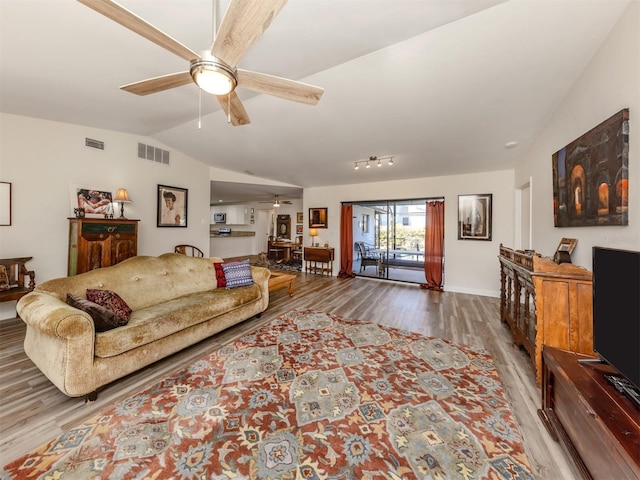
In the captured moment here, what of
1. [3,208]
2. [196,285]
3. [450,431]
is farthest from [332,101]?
[3,208]

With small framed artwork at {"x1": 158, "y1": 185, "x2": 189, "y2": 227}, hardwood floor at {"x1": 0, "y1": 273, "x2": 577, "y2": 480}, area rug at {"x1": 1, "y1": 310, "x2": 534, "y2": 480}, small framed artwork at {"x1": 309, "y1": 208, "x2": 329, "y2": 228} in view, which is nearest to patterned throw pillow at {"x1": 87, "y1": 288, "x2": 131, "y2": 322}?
hardwood floor at {"x1": 0, "y1": 273, "x2": 577, "y2": 480}

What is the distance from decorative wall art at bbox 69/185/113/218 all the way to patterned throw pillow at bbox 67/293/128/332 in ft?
8.13

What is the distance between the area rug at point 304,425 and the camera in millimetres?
1303

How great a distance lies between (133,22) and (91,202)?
3770 millimetres

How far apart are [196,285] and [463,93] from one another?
13.1ft

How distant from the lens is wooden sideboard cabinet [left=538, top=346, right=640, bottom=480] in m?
0.92

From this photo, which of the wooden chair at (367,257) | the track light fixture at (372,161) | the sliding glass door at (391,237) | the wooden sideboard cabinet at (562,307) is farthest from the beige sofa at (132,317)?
the sliding glass door at (391,237)

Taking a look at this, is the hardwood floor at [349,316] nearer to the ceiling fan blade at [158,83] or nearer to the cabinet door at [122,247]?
the cabinet door at [122,247]

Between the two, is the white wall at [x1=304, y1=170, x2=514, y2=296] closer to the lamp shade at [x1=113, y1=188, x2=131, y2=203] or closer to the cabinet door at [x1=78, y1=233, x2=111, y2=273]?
the lamp shade at [x1=113, y1=188, x2=131, y2=203]

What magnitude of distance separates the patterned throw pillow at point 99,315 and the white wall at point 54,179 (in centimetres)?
240

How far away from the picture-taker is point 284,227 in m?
10.4

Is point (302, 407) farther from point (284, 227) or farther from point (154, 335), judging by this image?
point (284, 227)

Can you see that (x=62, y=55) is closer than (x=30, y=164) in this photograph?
Yes

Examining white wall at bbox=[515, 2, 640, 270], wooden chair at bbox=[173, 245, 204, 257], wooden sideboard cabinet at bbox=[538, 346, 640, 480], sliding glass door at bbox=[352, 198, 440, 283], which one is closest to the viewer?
wooden sideboard cabinet at bbox=[538, 346, 640, 480]
